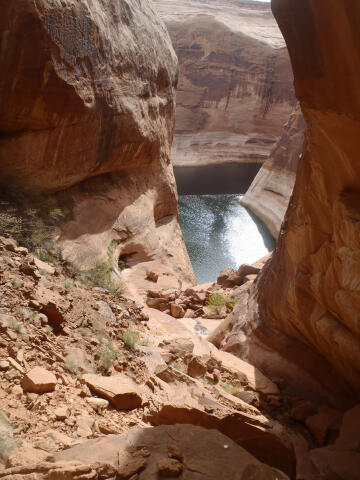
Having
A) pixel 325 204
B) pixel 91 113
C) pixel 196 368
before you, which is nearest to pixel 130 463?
pixel 196 368

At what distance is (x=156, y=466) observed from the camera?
233 centimetres

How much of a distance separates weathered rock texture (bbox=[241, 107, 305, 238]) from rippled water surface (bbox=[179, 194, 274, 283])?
0.68m

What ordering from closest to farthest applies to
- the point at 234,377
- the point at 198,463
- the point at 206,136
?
1. the point at 198,463
2. the point at 234,377
3. the point at 206,136

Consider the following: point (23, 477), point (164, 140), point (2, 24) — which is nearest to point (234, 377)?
point (23, 477)

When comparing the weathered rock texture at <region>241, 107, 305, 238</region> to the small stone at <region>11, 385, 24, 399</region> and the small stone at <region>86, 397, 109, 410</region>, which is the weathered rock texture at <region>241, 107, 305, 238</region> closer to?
the small stone at <region>86, 397, 109, 410</region>

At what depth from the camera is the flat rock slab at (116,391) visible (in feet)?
12.1

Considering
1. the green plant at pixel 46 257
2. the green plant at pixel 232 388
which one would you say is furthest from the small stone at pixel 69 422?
the green plant at pixel 46 257

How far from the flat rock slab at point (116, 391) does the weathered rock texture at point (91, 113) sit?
5.28 m

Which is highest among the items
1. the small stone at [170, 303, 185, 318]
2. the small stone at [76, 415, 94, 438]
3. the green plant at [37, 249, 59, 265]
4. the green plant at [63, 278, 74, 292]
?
the small stone at [76, 415, 94, 438]

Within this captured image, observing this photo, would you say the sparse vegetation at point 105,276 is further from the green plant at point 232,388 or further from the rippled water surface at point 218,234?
the rippled water surface at point 218,234

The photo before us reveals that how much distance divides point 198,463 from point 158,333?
4238mm

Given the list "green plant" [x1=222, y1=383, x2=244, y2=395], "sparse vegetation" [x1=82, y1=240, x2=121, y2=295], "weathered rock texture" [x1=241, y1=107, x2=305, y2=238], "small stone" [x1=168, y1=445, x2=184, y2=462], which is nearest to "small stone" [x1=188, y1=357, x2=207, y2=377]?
"green plant" [x1=222, y1=383, x2=244, y2=395]

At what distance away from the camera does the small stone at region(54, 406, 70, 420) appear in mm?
3111

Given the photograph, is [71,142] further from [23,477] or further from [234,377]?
[23,477]
